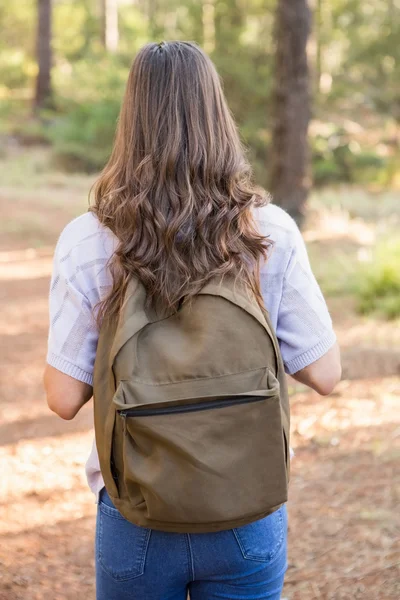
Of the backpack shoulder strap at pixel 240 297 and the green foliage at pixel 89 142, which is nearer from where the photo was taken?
the backpack shoulder strap at pixel 240 297

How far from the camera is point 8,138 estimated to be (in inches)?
823

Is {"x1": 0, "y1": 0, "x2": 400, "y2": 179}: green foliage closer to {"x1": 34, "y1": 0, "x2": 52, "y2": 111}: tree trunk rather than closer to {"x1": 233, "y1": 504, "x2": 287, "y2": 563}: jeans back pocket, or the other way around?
{"x1": 34, "y1": 0, "x2": 52, "y2": 111}: tree trunk

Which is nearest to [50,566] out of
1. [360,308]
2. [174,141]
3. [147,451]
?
[147,451]

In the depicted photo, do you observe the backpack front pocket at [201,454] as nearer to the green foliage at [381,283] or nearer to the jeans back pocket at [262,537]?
the jeans back pocket at [262,537]

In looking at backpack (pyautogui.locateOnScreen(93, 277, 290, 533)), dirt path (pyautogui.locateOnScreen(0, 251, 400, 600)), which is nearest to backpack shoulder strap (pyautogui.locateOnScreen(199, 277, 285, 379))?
backpack (pyautogui.locateOnScreen(93, 277, 290, 533))

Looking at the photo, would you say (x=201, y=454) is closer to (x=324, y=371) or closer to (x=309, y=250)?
(x=324, y=371)

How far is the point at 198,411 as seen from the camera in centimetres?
144

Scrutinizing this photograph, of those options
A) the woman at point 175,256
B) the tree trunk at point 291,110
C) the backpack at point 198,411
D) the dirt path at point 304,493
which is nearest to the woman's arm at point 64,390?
the woman at point 175,256

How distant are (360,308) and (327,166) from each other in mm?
10135

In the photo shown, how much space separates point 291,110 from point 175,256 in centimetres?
907

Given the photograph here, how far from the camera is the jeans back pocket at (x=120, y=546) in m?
1.57

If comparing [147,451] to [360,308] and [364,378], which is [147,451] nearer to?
[364,378]

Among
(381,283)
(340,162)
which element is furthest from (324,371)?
(340,162)

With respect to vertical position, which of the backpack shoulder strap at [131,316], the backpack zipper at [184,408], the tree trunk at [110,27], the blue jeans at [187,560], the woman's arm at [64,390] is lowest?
the tree trunk at [110,27]
